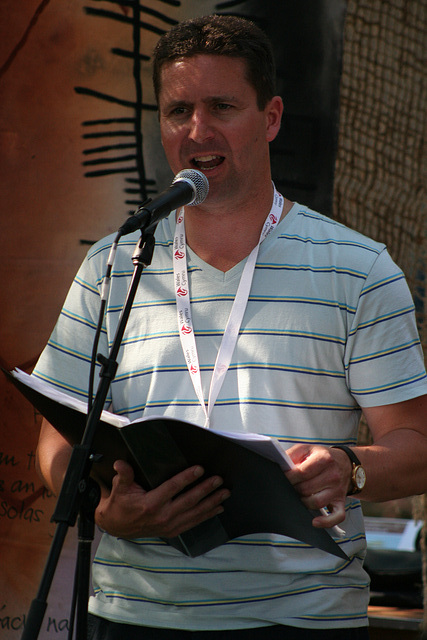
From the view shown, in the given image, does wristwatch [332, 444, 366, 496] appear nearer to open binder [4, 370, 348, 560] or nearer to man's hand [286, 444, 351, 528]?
man's hand [286, 444, 351, 528]

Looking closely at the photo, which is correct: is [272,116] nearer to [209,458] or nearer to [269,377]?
[269,377]

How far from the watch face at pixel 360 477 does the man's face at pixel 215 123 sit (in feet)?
2.36

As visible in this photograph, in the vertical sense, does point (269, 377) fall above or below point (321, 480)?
above

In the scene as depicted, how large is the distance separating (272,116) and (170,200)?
71 centimetres

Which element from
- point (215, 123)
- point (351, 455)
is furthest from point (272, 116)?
point (351, 455)

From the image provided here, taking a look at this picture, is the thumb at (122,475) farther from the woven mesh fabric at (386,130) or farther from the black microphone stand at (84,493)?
the woven mesh fabric at (386,130)

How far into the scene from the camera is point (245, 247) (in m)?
1.84

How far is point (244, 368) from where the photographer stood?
164cm

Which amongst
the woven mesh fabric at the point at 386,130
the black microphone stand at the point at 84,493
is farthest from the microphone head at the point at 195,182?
the woven mesh fabric at the point at 386,130

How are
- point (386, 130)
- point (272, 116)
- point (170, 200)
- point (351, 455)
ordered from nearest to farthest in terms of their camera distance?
point (170, 200)
point (351, 455)
point (272, 116)
point (386, 130)

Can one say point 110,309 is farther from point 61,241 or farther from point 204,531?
point 61,241

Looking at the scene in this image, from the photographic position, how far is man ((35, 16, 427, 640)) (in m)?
1.50

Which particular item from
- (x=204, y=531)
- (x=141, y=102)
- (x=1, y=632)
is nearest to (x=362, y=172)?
(x=141, y=102)

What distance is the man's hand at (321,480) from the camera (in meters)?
1.33
